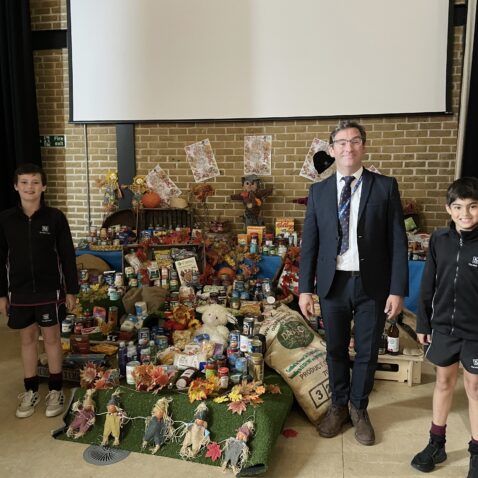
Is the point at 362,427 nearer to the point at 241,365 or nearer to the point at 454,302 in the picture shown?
the point at 241,365

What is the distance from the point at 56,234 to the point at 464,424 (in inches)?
90.6

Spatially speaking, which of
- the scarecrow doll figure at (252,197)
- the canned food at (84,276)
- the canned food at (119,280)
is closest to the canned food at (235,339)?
the canned food at (119,280)

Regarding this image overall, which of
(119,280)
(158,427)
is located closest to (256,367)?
(158,427)

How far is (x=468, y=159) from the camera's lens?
13.2 ft

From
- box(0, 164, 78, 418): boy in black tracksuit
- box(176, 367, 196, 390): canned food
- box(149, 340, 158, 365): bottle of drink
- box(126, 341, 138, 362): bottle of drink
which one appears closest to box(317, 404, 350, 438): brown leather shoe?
box(176, 367, 196, 390): canned food

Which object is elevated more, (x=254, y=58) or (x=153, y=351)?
(x=254, y=58)

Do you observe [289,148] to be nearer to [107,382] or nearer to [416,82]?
[416,82]

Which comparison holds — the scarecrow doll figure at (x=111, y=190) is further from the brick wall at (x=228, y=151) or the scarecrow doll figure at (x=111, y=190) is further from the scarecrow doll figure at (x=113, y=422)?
the scarecrow doll figure at (x=113, y=422)

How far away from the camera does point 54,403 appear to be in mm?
2535

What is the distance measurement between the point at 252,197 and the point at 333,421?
2.32 meters

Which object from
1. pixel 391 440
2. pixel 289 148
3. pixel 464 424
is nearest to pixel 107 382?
pixel 391 440

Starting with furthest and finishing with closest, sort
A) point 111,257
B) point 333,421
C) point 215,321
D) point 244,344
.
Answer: point 111,257 → point 215,321 → point 244,344 → point 333,421

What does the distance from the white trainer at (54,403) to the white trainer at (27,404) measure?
7cm

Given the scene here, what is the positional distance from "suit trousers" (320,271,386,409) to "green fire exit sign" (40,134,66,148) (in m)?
3.56
